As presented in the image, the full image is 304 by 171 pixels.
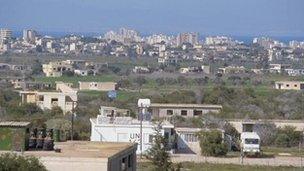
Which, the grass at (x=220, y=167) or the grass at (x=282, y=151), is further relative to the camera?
the grass at (x=282, y=151)

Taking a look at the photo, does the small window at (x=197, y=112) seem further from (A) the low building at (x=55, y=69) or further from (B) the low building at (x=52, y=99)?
(A) the low building at (x=55, y=69)

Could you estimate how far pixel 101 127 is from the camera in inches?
1752

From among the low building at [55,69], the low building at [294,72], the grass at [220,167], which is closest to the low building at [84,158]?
the grass at [220,167]

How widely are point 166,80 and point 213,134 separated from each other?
7683cm

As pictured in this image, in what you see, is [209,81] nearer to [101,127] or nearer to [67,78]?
[67,78]

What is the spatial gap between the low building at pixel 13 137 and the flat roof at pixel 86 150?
1.63 feet

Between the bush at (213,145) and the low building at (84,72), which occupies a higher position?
the low building at (84,72)

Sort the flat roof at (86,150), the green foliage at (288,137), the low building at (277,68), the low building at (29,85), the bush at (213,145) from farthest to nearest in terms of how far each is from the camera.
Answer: the low building at (277,68) → the low building at (29,85) → the green foliage at (288,137) → the bush at (213,145) → the flat roof at (86,150)

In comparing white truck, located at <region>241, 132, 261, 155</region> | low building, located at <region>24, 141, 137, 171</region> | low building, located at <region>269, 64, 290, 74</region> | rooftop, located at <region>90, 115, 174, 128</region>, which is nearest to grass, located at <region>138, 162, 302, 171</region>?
white truck, located at <region>241, 132, 261, 155</region>

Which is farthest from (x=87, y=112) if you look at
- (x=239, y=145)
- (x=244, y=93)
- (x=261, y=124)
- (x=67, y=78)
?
(x=67, y=78)

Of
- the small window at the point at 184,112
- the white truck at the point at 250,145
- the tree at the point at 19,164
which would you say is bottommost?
the white truck at the point at 250,145

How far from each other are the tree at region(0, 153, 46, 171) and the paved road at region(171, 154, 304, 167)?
18.0 meters

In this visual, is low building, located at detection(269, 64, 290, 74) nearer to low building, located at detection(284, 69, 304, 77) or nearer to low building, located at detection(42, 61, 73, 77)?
low building, located at detection(284, 69, 304, 77)

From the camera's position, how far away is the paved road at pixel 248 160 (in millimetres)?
39656
